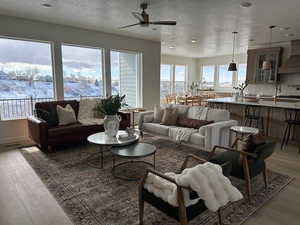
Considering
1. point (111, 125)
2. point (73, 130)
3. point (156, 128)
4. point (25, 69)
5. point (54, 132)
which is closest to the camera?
point (111, 125)

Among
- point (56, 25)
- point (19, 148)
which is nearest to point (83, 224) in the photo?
point (19, 148)

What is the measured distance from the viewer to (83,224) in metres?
2.02

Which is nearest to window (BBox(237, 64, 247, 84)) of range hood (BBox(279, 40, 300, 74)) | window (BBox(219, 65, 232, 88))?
window (BBox(219, 65, 232, 88))

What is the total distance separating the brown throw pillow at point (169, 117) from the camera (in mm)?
4566

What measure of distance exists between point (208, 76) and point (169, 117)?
811 centimetres

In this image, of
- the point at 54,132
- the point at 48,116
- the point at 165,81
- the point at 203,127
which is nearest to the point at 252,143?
the point at 203,127

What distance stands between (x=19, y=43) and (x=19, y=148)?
2.41m

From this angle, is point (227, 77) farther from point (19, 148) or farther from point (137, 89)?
point (19, 148)

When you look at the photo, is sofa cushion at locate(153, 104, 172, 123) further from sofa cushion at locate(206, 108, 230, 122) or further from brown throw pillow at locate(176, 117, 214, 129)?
sofa cushion at locate(206, 108, 230, 122)

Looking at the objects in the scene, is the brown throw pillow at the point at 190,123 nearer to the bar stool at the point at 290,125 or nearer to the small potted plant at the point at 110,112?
the small potted plant at the point at 110,112

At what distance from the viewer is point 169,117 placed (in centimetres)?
461

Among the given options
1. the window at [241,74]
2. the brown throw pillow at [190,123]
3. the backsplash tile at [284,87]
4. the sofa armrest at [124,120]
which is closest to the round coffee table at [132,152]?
the brown throw pillow at [190,123]

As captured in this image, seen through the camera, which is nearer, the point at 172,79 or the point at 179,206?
the point at 179,206

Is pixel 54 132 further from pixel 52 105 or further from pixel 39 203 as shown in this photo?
pixel 39 203
